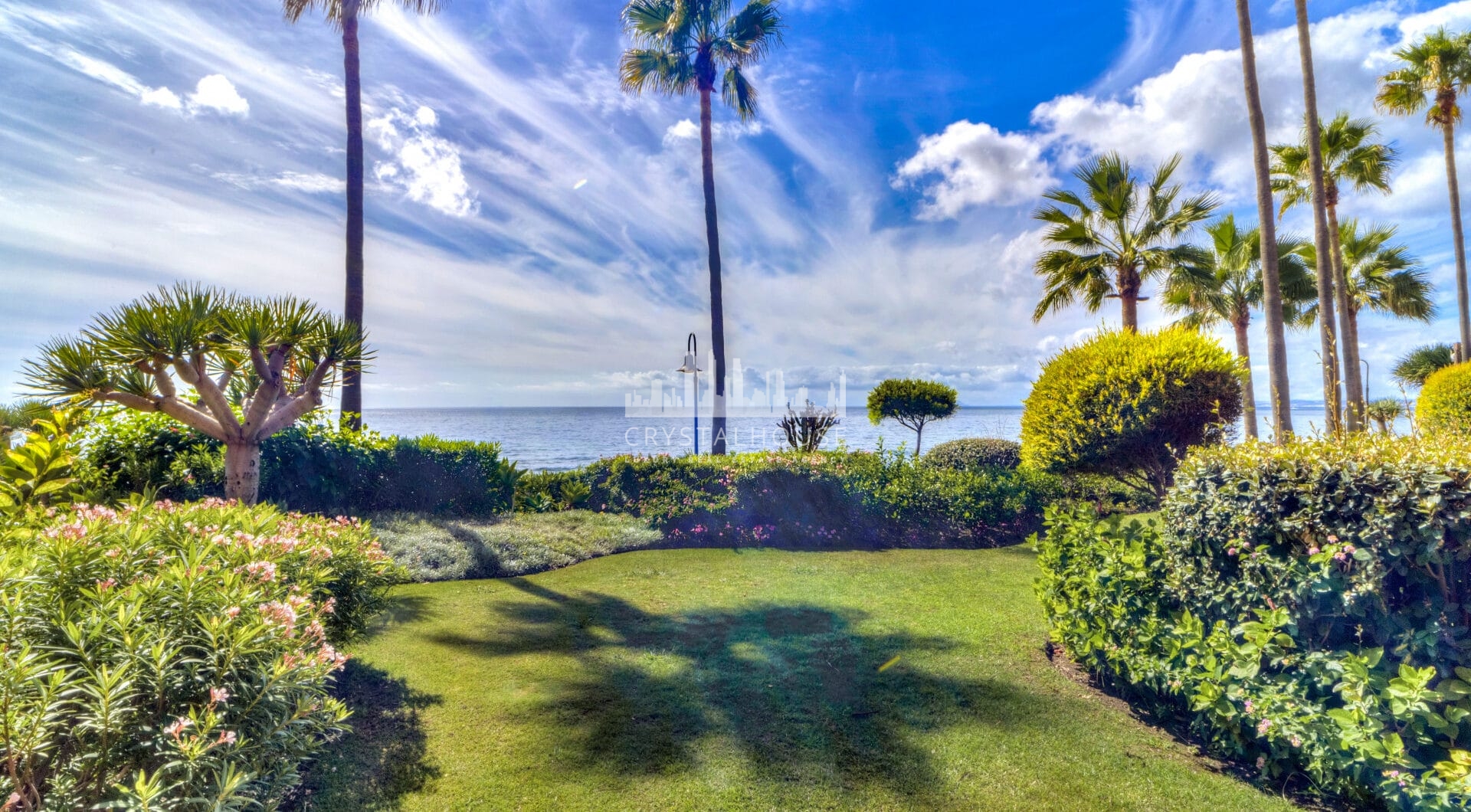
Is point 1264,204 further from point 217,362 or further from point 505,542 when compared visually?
point 217,362

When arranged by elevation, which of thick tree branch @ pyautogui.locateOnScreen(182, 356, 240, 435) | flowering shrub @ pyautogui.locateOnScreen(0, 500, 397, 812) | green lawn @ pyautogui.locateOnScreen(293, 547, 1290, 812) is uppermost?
thick tree branch @ pyautogui.locateOnScreen(182, 356, 240, 435)

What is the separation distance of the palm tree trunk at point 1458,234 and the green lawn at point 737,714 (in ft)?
70.7

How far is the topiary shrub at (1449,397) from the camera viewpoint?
36.6ft

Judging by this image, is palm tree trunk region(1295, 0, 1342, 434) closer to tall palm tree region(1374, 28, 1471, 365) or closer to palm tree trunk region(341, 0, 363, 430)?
tall palm tree region(1374, 28, 1471, 365)

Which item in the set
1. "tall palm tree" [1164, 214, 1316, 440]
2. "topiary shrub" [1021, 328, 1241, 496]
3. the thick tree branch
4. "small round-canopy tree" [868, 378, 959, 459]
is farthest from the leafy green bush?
"tall palm tree" [1164, 214, 1316, 440]

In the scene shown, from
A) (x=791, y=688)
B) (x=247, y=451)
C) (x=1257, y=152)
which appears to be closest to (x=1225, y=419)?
(x=1257, y=152)

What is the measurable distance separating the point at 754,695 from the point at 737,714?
0.30m

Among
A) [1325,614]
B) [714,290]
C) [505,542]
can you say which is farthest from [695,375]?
[1325,614]

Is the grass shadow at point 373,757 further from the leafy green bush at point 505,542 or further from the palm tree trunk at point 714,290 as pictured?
the palm tree trunk at point 714,290

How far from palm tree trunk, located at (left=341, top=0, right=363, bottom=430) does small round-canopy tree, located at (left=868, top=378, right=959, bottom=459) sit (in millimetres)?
15070

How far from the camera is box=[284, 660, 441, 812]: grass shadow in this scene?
9.39 ft

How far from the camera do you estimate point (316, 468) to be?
9.02 m

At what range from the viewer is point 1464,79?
17.5m

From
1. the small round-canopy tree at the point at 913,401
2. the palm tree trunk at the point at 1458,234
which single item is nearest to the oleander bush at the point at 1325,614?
the small round-canopy tree at the point at 913,401
